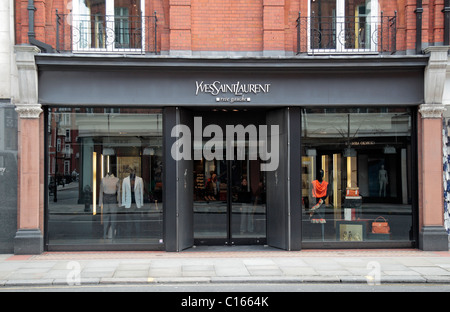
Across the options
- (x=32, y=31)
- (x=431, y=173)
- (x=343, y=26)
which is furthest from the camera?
(x=343, y=26)

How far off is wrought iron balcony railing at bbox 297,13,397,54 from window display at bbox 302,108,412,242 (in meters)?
1.52

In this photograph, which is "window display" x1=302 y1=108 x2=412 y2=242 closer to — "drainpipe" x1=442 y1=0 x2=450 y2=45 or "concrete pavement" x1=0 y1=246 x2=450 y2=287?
"concrete pavement" x1=0 y1=246 x2=450 y2=287

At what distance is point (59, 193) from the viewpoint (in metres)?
10.8

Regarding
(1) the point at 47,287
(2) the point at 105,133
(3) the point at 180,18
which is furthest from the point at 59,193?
(3) the point at 180,18

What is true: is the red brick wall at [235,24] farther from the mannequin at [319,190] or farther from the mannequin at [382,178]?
the mannequin at [319,190]

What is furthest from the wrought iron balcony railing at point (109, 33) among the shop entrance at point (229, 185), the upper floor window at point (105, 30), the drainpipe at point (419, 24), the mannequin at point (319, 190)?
the drainpipe at point (419, 24)

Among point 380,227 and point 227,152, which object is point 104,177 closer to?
point 227,152

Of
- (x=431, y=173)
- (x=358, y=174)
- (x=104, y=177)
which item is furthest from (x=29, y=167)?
(x=431, y=173)

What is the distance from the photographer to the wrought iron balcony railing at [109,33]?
35.7ft

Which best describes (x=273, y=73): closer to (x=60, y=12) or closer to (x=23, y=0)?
(x=60, y=12)

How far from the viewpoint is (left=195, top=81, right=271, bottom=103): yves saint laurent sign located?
10.6 meters

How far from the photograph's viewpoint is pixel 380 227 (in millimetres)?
11211

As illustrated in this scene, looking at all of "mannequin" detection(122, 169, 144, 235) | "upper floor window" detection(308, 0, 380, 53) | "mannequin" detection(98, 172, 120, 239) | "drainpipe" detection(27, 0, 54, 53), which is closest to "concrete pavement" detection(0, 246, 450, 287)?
"mannequin" detection(98, 172, 120, 239)

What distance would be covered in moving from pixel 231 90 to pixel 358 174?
3823 millimetres
